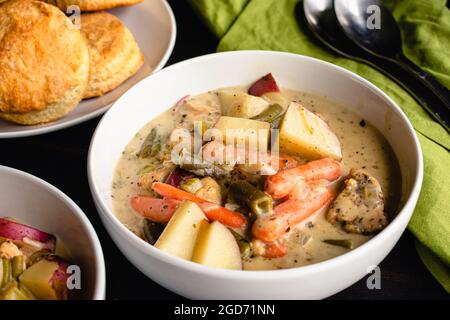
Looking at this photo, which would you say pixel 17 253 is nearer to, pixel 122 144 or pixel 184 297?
pixel 184 297

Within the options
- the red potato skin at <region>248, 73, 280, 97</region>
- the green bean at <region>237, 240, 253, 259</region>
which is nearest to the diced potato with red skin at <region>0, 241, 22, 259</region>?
the green bean at <region>237, 240, 253, 259</region>

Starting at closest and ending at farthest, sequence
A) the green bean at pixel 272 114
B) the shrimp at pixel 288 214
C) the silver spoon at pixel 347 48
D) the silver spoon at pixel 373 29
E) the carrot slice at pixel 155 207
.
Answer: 1. the shrimp at pixel 288 214
2. the carrot slice at pixel 155 207
3. the green bean at pixel 272 114
4. the silver spoon at pixel 347 48
5. the silver spoon at pixel 373 29

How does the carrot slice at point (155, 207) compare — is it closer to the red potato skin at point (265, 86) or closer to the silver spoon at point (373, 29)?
the red potato skin at point (265, 86)

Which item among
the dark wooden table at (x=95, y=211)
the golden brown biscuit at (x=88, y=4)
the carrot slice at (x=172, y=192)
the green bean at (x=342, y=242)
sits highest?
the golden brown biscuit at (x=88, y=4)

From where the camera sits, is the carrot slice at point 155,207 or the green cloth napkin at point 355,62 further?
the green cloth napkin at point 355,62

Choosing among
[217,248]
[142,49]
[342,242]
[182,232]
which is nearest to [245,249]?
[217,248]

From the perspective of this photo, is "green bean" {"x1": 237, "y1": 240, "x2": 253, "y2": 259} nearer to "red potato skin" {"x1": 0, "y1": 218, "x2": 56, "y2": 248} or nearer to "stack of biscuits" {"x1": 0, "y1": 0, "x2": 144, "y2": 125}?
"red potato skin" {"x1": 0, "y1": 218, "x2": 56, "y2": 248}

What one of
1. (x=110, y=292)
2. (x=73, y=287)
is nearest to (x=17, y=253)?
(x=73, y=287)

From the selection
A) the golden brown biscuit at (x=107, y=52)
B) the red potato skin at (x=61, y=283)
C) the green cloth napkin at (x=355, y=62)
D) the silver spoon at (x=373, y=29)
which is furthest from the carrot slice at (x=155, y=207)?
the silver spoon at (x=373, y=29)
